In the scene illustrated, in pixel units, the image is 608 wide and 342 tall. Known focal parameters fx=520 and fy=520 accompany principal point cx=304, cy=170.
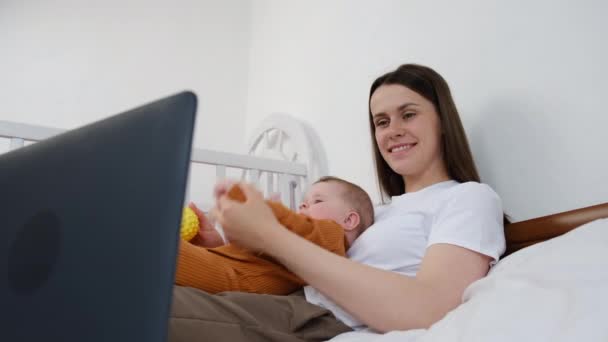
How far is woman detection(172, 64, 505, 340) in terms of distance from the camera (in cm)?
78

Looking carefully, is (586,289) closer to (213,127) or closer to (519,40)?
(519,40)

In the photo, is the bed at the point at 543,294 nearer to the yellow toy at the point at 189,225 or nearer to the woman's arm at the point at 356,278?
the woman's arm at the point at 356,278

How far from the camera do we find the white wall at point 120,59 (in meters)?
2.16

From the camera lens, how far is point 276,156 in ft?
6.35

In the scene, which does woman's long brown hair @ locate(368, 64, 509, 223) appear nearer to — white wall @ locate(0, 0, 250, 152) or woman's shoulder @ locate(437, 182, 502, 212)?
woman's shoulder @ locate(437, 182, 502, 212)

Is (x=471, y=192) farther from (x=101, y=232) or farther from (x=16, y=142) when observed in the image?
(x=16, y=142)

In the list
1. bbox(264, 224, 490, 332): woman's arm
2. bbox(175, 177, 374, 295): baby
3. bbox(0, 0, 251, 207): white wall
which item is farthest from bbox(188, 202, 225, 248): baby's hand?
bbox(0, 0, 251, 207): white wall

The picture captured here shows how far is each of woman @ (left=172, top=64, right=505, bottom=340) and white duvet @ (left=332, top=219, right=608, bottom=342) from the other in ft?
0.27

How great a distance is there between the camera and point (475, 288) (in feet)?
2.33

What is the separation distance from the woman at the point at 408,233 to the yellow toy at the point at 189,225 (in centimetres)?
22

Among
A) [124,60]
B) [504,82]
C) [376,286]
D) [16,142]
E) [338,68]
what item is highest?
[124,60]

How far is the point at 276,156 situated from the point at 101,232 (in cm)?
157

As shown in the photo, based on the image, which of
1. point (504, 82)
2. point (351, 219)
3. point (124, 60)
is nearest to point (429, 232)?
point (351, 219)

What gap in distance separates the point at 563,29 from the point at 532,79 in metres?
0.11
